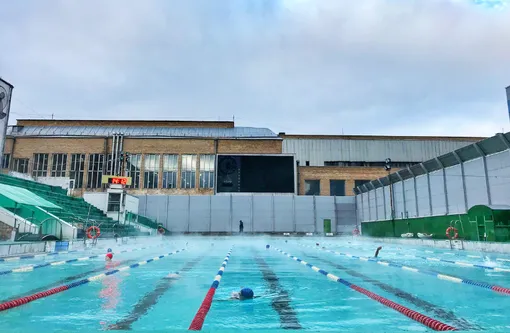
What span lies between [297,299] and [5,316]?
330cm

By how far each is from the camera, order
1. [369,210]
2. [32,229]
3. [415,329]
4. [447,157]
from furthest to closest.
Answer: [369,210]
[447,157]
[32,229]
[415,329]

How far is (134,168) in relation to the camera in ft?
133

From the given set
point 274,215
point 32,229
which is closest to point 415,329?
point 32,229

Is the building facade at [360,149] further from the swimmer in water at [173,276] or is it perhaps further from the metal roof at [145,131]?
the swimmer in water at [173,276]

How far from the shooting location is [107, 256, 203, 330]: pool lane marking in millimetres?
3383

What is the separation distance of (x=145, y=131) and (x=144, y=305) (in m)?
43.5

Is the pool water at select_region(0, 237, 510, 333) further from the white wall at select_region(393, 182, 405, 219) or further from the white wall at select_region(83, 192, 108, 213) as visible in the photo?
the white wall at select_region(83, 192, 108, 213)

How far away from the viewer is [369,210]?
33.7 metres

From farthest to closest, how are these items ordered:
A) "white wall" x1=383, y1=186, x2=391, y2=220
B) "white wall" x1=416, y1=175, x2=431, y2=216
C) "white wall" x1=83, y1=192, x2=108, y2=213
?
"white wall" x1=83, y1=192, x2=108, y2=213 < "white wall" x1=383, y1=186, x2=391, y2=220 < "white wall" x1=416, y1=175, x2=431, y2=216

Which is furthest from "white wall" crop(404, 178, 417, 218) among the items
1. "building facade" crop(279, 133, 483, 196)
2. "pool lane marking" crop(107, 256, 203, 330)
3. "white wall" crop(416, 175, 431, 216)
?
"pool lane marking" crop(107, 256, 203, 330)

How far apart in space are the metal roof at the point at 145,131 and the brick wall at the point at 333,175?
5908mm

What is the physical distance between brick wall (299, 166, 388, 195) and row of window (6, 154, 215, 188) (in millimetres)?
10517

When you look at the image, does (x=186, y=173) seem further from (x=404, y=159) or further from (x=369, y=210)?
(x=404, y=159)

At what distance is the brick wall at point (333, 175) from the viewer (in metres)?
41.9
